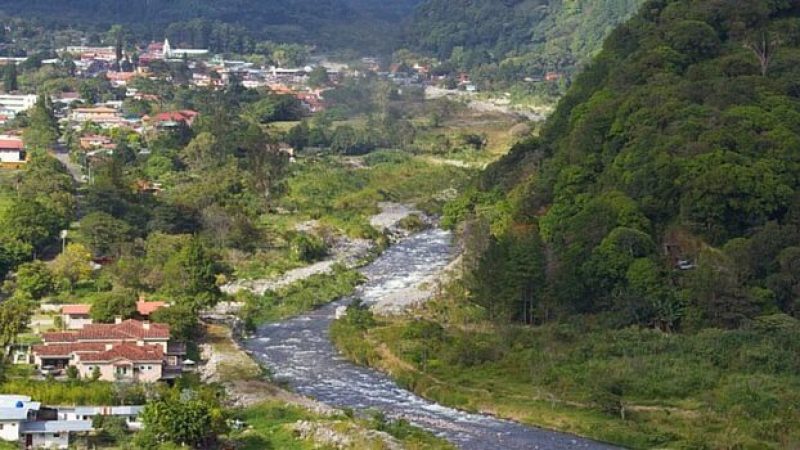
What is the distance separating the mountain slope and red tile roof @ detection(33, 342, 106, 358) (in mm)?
9502

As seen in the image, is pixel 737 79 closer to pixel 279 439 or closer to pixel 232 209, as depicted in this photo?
pixel 232 209

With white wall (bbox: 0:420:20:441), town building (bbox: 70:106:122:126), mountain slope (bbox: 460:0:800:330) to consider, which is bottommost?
town building (bbox: 70:106:122:126)

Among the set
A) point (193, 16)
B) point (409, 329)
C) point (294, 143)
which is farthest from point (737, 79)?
point (193, 16)

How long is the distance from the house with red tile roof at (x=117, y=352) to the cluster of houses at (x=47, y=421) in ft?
8.75

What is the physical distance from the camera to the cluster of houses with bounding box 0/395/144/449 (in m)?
23.4

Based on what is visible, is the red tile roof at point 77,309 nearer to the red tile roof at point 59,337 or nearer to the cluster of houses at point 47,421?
the red tile roof at point 59,337

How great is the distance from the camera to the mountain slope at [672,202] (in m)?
32.0

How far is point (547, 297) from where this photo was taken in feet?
108

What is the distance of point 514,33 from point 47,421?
87997mm

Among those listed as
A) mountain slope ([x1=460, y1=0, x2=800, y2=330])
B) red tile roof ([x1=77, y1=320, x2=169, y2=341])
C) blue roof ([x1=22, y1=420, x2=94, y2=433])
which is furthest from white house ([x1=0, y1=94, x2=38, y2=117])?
blue roof ([x1=22, y1=420, x2=94, y2=433])

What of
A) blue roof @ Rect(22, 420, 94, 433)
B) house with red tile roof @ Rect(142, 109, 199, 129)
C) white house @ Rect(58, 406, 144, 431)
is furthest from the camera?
house with red tile roof @ Rect(142, 109, 199, 129)

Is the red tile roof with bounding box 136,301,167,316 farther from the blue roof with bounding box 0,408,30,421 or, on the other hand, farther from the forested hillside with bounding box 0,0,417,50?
the forested hillside with bounding box 0,0,417,50

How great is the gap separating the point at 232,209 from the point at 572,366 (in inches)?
693

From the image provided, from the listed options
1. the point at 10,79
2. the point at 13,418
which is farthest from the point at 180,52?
the point at 13,418
